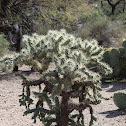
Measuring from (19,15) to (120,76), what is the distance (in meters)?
5.51

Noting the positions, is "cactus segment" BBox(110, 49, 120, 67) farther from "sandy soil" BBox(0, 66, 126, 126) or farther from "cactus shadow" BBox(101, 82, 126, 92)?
"sandy soil" BBox(0, 66, 126, 126)

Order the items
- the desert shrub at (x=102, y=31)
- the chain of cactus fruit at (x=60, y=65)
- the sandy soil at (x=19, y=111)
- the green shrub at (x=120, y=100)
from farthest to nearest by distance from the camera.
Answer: the desert shrub at (x=102, y=31), the green shrub at (x=120, y=100), the sandy soil at (x=19, y=111), the chain of cactus fruit at (x=60, y=65)

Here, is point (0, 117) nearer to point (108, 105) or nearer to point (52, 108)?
point (52, 108)

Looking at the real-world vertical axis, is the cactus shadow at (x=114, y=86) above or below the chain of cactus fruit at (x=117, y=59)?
below

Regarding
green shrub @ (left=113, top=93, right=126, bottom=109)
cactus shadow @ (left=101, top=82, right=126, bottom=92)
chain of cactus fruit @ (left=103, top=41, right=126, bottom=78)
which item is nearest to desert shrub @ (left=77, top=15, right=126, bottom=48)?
chain of cactus fruit @ (left=103, top=41, right=126, bottom=78)

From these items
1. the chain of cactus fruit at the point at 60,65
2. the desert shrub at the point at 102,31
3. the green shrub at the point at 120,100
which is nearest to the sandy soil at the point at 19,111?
the green shrub at the point at 120,100

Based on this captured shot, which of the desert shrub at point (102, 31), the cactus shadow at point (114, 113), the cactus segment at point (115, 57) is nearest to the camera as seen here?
the cactus shadow at point (114, 113)

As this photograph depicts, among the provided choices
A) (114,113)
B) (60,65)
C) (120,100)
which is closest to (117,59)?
(120,100)

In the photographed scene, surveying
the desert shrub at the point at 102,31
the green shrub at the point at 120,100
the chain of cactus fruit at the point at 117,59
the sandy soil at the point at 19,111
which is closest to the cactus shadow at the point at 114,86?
the sandy soil at the point at 19,111

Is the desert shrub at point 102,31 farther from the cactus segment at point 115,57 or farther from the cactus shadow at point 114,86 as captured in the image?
the cactus shadow at point 114,86

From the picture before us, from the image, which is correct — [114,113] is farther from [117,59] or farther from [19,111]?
[117,59]

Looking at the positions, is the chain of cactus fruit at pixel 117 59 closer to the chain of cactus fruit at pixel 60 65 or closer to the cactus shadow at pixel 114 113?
the cactus shadow at pixel 114 113

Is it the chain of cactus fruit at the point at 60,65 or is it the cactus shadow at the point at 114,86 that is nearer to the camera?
the chain of cactus fruit at the point at 60,65

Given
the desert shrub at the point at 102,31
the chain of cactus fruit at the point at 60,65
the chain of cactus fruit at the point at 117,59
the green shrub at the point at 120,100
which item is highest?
the desert shrub at the point at 102,31
